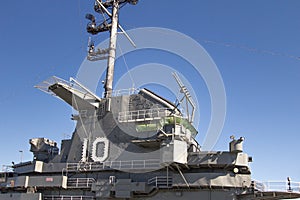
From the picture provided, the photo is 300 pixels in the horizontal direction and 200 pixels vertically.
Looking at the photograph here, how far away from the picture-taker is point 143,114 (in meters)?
24.1

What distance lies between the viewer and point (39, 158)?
27.6 m

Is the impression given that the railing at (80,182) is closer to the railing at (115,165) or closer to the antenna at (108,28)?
the railing at (115,165)

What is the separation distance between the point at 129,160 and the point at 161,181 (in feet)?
9.50

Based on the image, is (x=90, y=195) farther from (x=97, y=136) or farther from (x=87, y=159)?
(x=97, y=136)

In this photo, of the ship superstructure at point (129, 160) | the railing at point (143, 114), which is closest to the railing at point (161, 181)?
the ship superstructure at point (129, 160)

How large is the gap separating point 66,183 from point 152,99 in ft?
29.3

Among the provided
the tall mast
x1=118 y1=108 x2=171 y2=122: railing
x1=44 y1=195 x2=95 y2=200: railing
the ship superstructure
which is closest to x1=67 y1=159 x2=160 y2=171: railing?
the ship superstructure

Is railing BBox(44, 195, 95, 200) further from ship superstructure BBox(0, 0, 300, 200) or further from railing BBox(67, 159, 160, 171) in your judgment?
railing BBox(67, 159, 160, 171)

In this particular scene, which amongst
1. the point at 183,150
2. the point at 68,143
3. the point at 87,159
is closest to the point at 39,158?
the point at 68,143

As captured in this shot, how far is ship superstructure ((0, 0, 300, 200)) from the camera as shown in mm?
20469

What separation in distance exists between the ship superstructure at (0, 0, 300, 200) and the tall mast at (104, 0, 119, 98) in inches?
5.1

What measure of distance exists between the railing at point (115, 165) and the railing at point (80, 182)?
0.73m

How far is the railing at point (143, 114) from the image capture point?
77.7ft

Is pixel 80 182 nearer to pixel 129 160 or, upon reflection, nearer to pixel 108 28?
pixel 129 160
